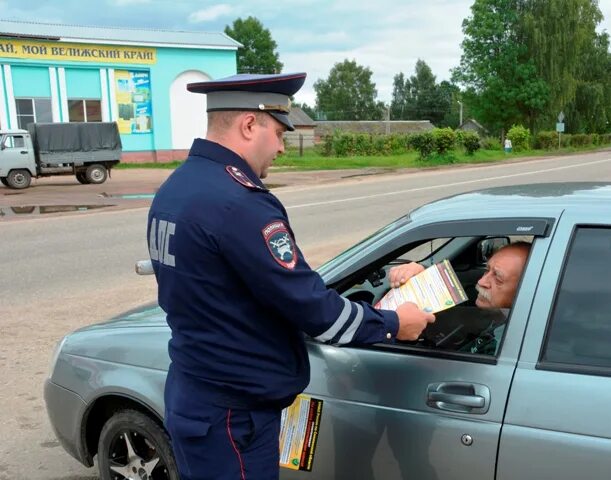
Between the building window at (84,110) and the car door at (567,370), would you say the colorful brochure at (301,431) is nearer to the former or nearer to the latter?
the car door at (567,370)

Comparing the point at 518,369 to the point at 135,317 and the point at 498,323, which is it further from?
the point at 135,317

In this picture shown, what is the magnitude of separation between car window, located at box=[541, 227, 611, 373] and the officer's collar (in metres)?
1.02

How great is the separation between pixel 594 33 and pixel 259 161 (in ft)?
226

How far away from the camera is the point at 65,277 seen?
26.4ft

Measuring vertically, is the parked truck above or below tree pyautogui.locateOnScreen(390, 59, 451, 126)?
below

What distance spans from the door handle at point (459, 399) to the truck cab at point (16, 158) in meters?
21.5

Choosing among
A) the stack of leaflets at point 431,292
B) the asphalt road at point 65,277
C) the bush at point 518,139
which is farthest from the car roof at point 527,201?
the bush at point 518,139

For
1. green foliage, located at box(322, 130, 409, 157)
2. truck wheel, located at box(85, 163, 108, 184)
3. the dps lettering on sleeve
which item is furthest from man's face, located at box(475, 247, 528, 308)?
green foliage, located at box(322, 130, 409, 157)

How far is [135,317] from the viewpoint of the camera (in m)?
3.04

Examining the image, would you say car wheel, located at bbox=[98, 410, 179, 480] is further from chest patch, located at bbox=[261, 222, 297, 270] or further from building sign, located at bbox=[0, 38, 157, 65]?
building sign, located at bbox=[0, 38, 157, 65]

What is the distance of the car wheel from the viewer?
105 inches

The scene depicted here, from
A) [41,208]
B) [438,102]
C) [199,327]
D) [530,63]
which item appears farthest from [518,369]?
[438,102]

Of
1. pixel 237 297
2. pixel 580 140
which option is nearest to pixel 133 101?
pixel 237 297

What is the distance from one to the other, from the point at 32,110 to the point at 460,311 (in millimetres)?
32589
